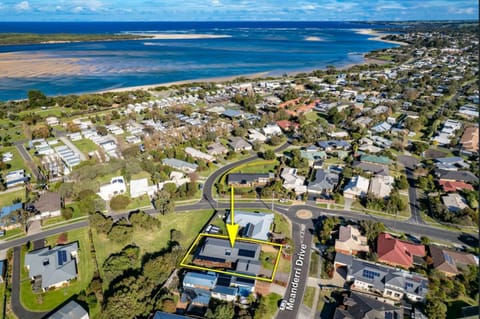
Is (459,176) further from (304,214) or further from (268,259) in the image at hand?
(268,259)

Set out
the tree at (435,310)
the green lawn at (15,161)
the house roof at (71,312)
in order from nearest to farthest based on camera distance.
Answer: the house roof at (71,312)
the tree at (435,310)
the green lawn at (15,161)

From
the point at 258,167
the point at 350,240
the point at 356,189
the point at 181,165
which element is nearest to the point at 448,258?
→ the point at 350,240

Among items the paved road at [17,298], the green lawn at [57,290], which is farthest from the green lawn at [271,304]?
the paved road at [17,298]

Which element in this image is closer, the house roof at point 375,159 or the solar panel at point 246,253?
the solar panel at point 246,253

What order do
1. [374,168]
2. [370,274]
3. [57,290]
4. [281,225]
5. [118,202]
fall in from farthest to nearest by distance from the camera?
[374,168] < [118,202] < [281,225] < [57,290] < [370,274]

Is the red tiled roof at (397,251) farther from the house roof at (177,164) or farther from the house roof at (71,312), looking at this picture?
the house roof at (177,164)

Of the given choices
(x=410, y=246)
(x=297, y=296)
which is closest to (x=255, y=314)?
(x=297, y=296)

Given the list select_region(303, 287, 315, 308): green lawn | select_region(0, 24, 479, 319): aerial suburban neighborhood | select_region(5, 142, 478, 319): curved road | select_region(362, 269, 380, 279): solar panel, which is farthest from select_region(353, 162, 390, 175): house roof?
select_region(303, 287, 315, 308): green lawn
